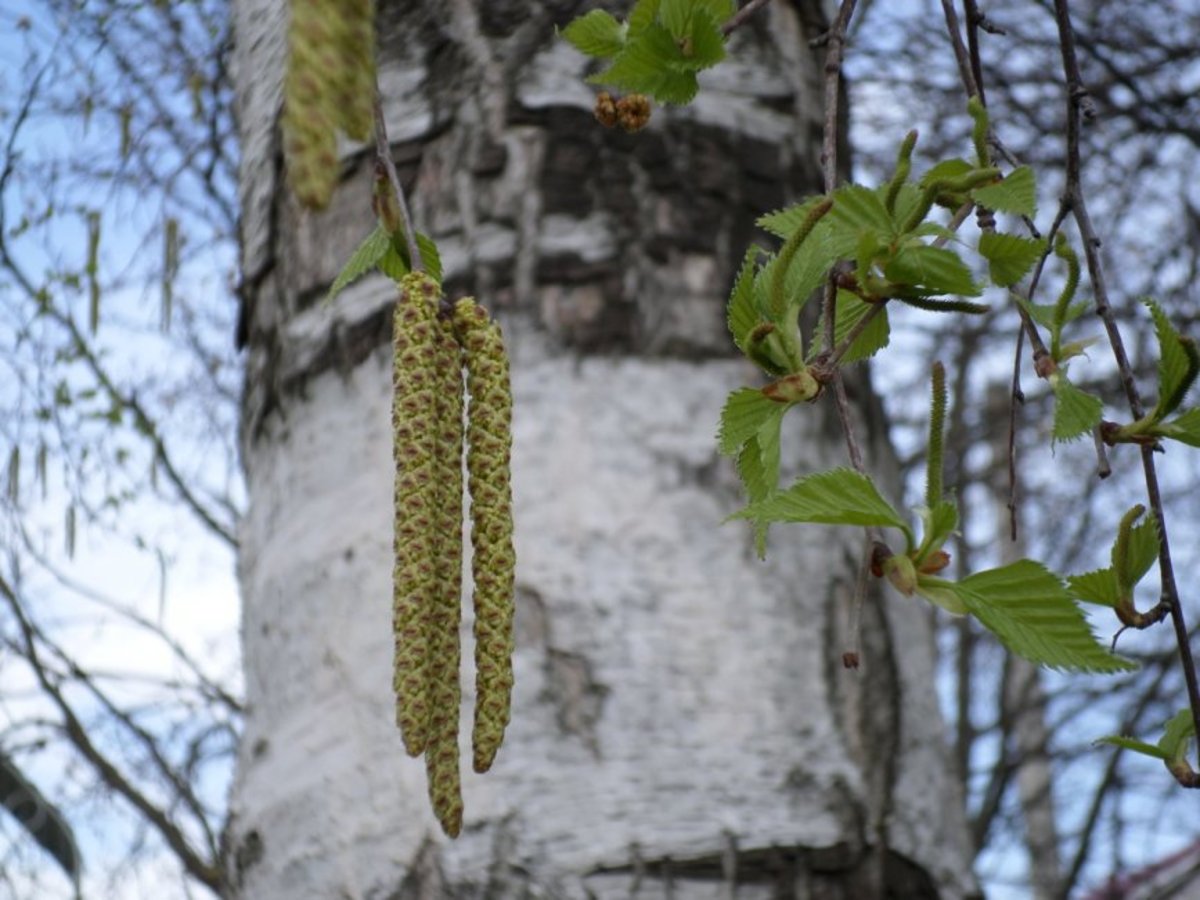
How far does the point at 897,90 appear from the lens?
449 cm

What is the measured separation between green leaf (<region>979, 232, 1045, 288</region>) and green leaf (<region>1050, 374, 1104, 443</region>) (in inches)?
5.1

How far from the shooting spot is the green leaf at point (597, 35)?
1011 mm

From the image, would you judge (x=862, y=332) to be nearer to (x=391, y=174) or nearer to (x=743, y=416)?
(x=743, y=416)

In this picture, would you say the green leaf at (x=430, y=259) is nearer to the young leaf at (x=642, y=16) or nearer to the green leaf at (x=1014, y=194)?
the young leaf at (x=642, y=16)

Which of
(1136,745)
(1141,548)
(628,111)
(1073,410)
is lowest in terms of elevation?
(1136,745)

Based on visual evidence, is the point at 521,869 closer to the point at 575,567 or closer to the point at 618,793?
the point at 618,793

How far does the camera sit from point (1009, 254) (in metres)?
0.94

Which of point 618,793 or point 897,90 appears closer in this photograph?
point 618,793

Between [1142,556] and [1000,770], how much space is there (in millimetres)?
4189

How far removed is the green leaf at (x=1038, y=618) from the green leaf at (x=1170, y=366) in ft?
0.55

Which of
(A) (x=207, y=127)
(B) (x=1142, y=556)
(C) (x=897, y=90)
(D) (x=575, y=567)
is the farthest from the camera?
(C) (x=897, y=90)

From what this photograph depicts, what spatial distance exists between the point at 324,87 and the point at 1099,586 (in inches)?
22.2

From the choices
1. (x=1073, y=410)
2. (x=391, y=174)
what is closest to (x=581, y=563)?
(x=1073, y=410)

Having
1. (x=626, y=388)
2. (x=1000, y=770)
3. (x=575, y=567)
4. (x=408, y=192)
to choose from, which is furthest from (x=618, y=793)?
(x=1000, y=770)
